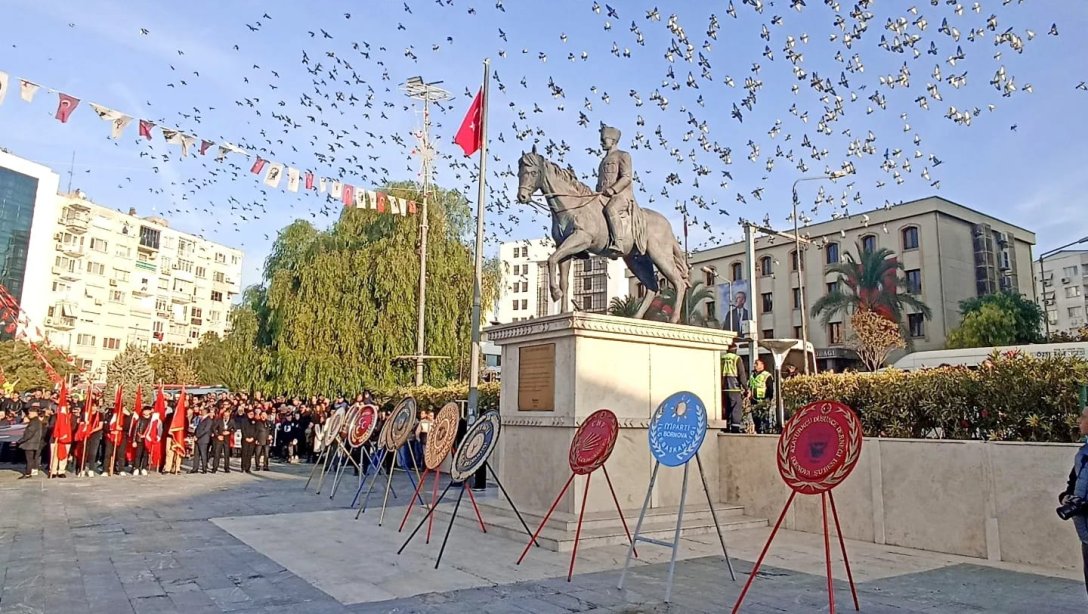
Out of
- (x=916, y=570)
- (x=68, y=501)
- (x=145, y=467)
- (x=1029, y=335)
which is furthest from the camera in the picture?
(x=1029, y=335)

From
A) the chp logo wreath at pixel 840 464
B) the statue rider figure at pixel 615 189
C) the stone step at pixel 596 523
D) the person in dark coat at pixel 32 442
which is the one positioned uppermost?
the statue rider figure at pixel 615 189

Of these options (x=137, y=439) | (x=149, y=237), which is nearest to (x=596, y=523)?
(x=137, y=439)

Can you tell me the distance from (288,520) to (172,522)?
154 cm

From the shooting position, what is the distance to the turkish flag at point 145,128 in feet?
44.8

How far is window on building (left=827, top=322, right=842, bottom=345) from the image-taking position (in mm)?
50688

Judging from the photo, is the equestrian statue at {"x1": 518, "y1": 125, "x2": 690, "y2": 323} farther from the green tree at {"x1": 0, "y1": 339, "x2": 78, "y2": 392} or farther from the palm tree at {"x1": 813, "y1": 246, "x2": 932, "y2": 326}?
the green tree at {"x1": 0, "y1": 339, "x2": 78, "y2": 392}

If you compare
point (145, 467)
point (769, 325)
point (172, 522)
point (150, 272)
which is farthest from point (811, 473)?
point (150, 272)

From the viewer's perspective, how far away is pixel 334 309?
2672 cm

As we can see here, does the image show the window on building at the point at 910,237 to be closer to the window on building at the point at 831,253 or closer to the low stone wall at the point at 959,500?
the window on building at the point at 831,253

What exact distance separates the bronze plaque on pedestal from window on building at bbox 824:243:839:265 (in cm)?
4644

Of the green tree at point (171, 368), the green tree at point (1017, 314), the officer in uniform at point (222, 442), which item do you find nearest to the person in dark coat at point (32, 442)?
the officer in uniform at point (222, 442)

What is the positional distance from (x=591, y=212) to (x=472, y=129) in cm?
776

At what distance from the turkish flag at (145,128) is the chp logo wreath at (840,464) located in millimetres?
13064

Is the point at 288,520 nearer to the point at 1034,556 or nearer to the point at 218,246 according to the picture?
the point at 1034,556
